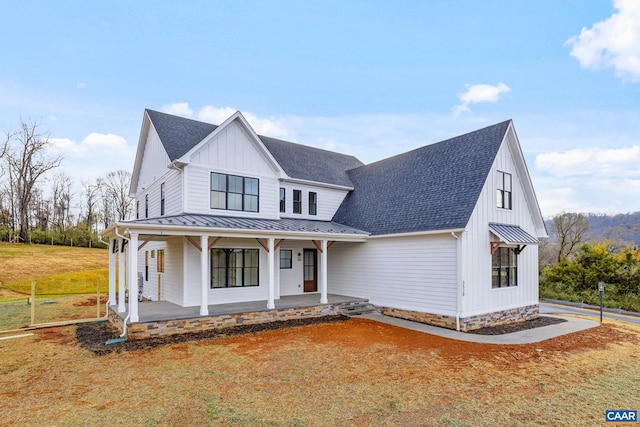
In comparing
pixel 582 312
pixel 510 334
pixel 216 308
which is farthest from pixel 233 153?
pixel 582 312

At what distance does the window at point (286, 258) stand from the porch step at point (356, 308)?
128 inches

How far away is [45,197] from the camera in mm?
44469

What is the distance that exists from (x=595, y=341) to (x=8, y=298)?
88.9ft

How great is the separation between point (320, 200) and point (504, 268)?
8516mm

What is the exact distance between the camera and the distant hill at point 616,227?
3547 centimetres

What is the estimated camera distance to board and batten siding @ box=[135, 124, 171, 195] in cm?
1337

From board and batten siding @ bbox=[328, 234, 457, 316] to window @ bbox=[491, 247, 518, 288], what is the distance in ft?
6.74

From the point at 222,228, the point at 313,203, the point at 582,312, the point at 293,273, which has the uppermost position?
the point at 313,203

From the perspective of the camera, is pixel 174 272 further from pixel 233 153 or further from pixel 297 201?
pixel 297 201

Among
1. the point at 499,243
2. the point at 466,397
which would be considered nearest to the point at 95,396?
the point at 466,397

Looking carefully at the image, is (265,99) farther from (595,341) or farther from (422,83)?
(595,341)

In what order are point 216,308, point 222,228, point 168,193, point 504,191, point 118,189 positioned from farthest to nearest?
point 118,189 → point 168,193 → point 504,191 → point 216,308 → point 222,228

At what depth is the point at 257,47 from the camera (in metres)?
18.0

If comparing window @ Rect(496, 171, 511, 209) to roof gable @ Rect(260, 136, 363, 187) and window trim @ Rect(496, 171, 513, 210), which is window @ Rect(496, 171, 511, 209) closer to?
window trim @ Rect(496, 171, 513, 210)
